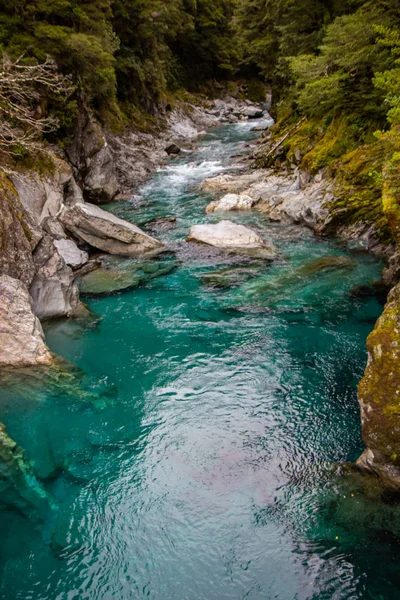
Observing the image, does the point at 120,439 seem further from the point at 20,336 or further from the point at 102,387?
the point at 20,336

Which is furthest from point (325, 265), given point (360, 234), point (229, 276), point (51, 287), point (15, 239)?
point (15, 239)

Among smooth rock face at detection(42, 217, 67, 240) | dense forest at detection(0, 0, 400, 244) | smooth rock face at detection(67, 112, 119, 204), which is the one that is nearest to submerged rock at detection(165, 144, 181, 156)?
dense forest at detection(0, 0, 400, 244)

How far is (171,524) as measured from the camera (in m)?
5.00

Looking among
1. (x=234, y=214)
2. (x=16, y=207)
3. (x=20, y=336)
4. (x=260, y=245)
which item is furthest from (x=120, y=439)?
(x=234, y=214)

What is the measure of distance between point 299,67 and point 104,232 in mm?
8744

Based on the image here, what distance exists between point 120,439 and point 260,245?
7.36m

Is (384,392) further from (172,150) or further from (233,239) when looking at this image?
(172,150)

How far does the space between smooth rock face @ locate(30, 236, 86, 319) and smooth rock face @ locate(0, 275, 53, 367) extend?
3.59ft

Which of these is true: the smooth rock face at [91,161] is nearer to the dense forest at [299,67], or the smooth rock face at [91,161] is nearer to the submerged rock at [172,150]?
the dense forest at [299,67]

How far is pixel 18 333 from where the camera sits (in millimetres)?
7359

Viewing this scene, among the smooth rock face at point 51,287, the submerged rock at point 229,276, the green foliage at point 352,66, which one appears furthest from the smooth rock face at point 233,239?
the green foliage at point 352,66

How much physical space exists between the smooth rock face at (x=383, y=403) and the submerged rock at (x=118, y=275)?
6.79 m

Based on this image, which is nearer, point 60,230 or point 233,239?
point 60,230

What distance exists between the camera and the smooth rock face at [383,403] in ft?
15.5
